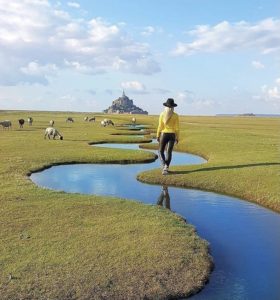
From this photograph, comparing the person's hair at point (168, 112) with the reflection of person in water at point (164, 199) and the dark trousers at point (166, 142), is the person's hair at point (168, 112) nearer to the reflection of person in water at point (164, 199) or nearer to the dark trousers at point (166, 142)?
the dark trousers at point (166, 142)

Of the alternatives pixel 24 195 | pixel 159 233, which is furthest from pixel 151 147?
pixel 159 233

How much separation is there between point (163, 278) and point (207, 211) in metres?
7.86

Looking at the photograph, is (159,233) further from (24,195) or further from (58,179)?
(58,179)

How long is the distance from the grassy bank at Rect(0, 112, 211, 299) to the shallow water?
70 centimetres

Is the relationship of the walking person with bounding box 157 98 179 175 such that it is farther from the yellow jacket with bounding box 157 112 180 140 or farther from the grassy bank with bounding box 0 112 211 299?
the grassy bank with bounding box 0 112 211 299

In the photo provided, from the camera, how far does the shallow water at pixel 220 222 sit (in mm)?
10941

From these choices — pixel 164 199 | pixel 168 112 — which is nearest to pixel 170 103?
pixel 168 112

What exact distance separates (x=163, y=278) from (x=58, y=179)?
50.5 ft

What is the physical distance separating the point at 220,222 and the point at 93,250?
6.26 meters

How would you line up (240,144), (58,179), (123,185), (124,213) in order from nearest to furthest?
1. (124,213)
2. (123,185)
3. (58,179)
4. (240,144)

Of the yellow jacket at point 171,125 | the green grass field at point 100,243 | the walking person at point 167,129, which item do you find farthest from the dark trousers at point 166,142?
the green grass field at point 100,243

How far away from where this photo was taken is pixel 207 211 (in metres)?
18.2

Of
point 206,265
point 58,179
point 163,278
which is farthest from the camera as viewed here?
point 58,179

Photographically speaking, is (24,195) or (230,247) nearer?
(230,247)
